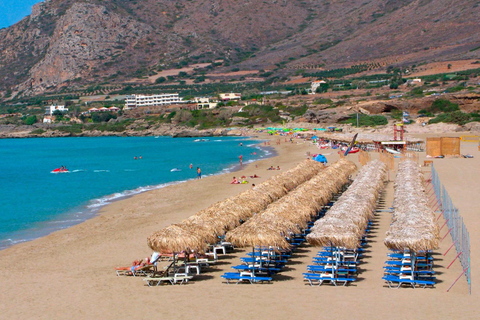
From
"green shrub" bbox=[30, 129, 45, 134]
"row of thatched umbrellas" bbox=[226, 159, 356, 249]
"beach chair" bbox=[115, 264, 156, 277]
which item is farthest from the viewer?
"green shrub" bbox=[30, 129, 45, 134]

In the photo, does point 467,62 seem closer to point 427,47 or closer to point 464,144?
point 427,47

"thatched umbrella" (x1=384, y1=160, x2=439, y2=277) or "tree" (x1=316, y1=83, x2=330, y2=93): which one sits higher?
"tree" (x1=316, y1=83, x2=330, y2=93)

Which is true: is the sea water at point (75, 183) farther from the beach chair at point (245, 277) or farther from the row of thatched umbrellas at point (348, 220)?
the row of thatched umbrellas at point (348, 220)

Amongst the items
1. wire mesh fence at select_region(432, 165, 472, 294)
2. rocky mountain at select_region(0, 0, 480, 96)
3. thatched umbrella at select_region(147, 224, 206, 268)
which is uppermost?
rocky mountain at select_region(0, 0, 480, 96)

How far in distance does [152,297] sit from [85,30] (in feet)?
575

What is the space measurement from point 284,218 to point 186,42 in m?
184

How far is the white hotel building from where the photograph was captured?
12600 centimetres

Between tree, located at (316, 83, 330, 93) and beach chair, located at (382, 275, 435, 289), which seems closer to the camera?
beach chair, located at (382, 275, 435, 289)

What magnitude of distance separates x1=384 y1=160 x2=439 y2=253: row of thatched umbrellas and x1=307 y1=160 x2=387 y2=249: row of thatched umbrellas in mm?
739

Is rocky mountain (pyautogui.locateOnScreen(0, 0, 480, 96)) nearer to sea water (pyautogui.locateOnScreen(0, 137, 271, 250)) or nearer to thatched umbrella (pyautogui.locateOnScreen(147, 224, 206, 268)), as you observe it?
sea water (pyautogui.locateOnScreen(0, 137, 271, 250))

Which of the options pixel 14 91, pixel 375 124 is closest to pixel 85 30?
pixel 14 91

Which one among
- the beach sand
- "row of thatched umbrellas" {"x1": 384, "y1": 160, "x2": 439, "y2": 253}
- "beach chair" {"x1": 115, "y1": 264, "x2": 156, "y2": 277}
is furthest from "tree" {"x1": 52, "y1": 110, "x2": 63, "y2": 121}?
"beach chair" {"x1": 115, "y1": 264, "x2": 156, "y2": 277}

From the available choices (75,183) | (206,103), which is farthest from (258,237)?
(206,103)

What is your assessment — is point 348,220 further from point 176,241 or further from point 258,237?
point 176,241
